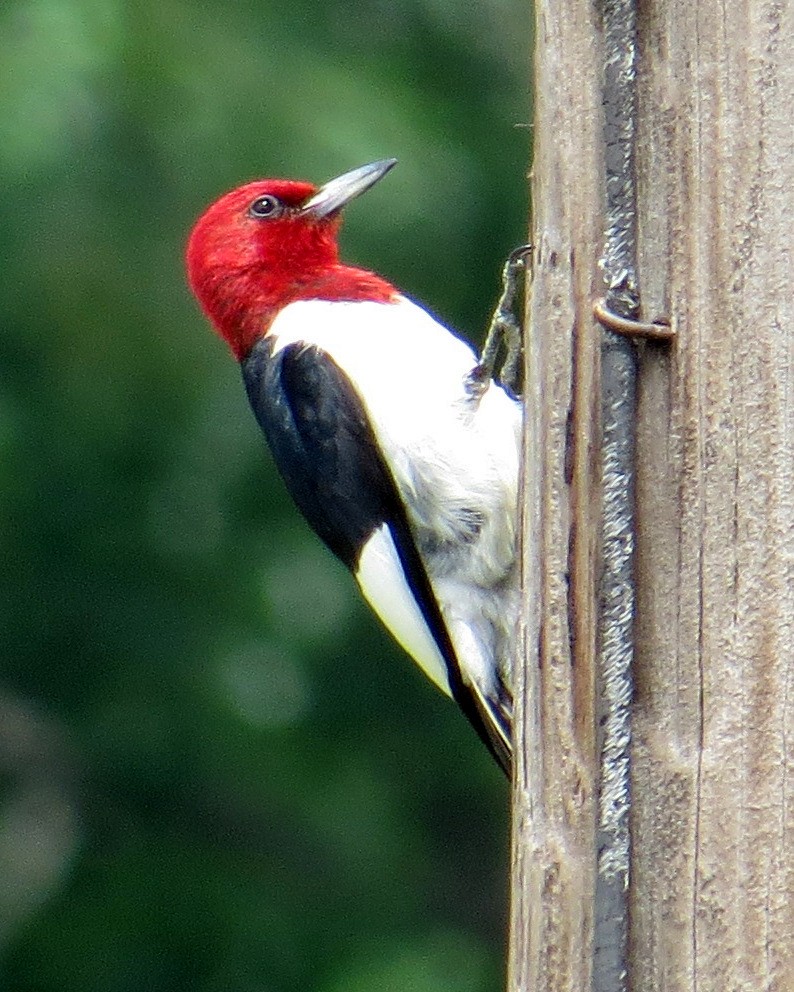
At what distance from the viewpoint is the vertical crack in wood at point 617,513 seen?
232 centimetres

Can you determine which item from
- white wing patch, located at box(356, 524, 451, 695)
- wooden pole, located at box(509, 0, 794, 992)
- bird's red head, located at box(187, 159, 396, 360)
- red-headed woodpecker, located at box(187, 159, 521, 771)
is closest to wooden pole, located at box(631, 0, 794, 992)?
Result: wooden pole, located at box(509, 0, 794, 992)

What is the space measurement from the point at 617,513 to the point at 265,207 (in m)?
2.14

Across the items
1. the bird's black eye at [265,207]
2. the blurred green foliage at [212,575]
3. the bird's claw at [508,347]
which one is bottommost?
the blurred green foliage at [212,575]

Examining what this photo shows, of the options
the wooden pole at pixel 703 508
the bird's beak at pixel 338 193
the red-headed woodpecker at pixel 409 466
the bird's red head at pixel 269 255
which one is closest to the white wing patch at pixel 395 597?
the red-headed woodpecker at pixel 409 466

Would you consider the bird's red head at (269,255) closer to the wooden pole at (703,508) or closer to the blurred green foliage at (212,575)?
the wooden pole at (703,508)

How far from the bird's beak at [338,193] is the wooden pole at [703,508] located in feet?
6.03

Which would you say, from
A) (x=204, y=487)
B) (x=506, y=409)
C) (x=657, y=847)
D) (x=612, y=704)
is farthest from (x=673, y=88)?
(x=204, y=487)

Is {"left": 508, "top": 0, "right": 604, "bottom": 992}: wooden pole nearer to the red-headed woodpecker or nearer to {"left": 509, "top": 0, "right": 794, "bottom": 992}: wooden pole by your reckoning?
{"left": 509, "top": 0, "right": 794, "bottom": 992}: wooden pole

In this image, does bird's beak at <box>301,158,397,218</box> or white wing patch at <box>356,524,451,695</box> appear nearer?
white wing patch at <box>356,524,451,695</box>

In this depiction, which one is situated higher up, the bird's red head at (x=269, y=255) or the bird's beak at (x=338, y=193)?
the bird's beak at (x=338, y=193)

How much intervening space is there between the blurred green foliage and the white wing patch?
8.54 feet

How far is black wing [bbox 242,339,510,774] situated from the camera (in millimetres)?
3566

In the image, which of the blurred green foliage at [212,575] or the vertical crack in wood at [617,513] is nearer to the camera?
the vertical crack in wood at [617,513]

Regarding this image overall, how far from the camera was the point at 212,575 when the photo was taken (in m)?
7.56
